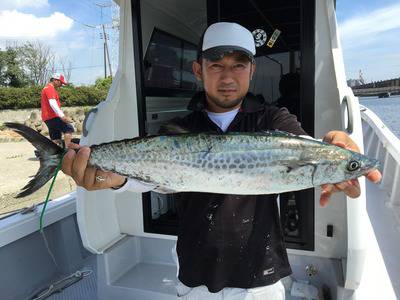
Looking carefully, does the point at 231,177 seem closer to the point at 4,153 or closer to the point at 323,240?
the point at 323,240

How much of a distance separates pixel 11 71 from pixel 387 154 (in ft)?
133

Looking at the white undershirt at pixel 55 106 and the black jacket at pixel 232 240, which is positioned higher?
the white undershirt at pixel 55 106

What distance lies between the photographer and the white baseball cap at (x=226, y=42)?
174 centimetres

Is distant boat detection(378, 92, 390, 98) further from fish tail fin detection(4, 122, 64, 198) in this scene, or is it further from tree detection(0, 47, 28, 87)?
tree detection(0, 47, 28, 87)

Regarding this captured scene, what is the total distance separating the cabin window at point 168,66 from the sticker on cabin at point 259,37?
0.86m

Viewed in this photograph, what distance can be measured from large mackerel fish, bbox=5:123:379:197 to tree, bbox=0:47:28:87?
40.1m

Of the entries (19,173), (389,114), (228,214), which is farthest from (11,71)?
(228,214)

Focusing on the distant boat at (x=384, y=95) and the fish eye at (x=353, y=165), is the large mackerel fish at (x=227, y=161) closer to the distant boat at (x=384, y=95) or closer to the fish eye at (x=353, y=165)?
the fish eye at (x=353, y=165)

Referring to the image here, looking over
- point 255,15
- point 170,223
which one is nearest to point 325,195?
point 170,223

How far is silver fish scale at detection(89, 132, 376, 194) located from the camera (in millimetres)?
1469

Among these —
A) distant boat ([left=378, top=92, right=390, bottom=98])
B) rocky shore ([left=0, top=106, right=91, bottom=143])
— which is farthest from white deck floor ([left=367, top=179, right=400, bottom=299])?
distant boat ([left=378, top=92, right=390, bottom=98])

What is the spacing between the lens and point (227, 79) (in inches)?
68.5

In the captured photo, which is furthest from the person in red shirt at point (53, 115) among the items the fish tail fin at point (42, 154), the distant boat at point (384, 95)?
the distant boat at point (384, 95)

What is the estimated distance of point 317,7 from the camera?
2.62m
